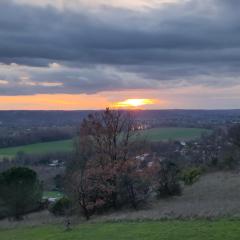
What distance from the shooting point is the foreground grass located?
63.4 ft

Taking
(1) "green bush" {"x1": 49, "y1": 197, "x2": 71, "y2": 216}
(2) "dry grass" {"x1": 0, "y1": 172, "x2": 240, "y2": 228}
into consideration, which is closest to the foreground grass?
(2) "dry grass" {"x1": 0, "y1": 172, "x2": 240, "y2": 228}

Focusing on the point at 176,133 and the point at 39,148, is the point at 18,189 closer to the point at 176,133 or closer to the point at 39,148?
the point at 39,148

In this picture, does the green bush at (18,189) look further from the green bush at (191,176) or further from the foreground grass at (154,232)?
the foreground grass at (154,232)

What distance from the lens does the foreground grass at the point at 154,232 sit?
63.4 ft

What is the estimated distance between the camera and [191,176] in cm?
5491

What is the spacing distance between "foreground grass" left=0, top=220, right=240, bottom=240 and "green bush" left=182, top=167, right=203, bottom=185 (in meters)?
27.2

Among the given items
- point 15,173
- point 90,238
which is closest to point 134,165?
point 15,173

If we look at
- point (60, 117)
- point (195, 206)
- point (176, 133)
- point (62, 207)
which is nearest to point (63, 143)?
point (176, 133)

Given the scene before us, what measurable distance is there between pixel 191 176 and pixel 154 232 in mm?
33876

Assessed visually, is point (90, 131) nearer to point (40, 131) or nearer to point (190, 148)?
point (190, 148)

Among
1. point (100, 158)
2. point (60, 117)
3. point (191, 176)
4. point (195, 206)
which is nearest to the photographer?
point (195, 206)

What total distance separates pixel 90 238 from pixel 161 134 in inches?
3681

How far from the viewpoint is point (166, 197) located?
41.6 m

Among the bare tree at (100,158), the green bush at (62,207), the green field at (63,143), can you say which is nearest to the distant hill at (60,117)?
the green field at (63,143)
